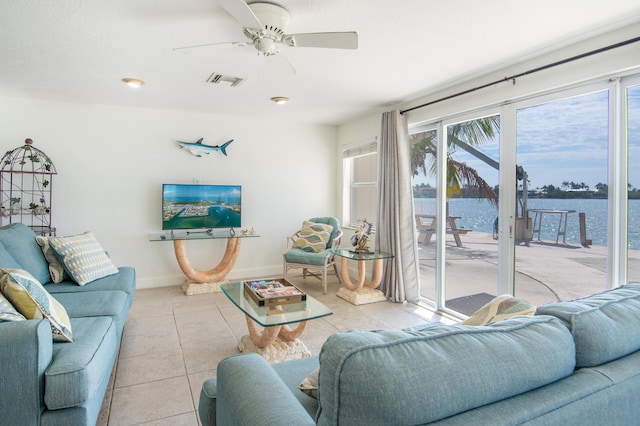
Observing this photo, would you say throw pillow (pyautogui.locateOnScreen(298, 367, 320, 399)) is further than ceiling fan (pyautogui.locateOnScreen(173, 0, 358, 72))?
No

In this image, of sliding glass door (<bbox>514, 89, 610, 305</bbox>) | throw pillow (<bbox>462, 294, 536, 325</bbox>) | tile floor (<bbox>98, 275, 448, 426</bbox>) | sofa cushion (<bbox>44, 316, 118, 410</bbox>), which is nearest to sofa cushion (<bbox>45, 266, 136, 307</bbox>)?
tile floor (<bbox>98, 275, 448, 426</bbox>)

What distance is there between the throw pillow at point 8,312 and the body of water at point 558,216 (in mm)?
3385

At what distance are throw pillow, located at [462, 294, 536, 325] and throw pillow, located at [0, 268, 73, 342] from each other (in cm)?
190

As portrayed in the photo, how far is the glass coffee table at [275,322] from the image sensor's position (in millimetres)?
2277

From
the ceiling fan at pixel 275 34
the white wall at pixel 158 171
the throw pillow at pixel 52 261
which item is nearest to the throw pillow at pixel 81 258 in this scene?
the throw pillow at pixel 52 261

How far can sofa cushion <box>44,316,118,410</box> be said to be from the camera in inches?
59.0

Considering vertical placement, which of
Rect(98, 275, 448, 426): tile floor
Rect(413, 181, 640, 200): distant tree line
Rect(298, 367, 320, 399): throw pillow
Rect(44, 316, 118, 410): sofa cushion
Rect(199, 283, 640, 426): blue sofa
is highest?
Rect(413, 181, 640, 200): distant tree line

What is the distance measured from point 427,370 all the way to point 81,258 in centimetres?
307

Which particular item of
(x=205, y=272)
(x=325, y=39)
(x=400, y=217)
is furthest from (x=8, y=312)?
(x=400, y=217)

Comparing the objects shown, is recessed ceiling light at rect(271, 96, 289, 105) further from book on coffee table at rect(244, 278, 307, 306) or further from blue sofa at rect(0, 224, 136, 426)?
blue sofa at rect(0, 224, 136, 426)

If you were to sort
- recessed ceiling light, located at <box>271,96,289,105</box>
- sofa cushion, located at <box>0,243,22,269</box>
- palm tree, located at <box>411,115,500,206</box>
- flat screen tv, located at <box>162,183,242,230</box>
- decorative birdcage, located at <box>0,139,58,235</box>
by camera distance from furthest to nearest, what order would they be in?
flat screen tv, located at <box>162,183,242,230</box> → recessed ceiling light, located at <box>271,96,289,105</box> → decorative birdcage, located at <box>0,139,58,235</box> → palm tree, located at <box>411,115,500,206</box> → sofa cushion, located at <box>0,243,22,269</box>

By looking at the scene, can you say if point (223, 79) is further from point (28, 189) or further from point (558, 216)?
point (558, 216)

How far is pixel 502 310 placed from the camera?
1.34 m

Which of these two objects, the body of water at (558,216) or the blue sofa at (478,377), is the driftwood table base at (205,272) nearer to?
the body of water at (558,216)
